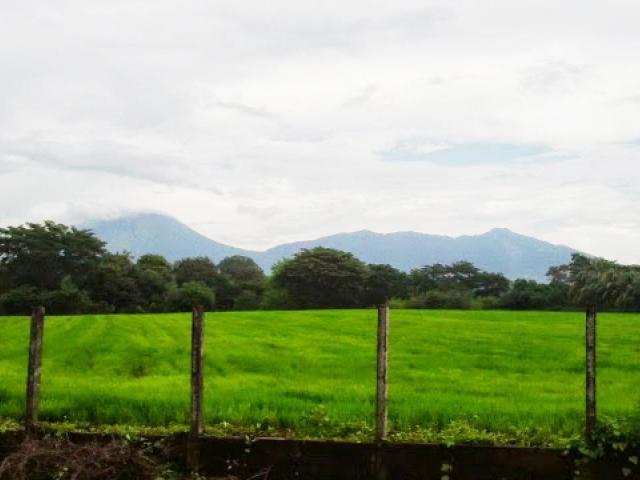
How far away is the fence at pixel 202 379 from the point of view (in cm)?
928

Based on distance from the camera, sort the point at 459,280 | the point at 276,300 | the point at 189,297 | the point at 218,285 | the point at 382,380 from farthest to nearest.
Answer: the point at 459,280
the point at 218,285
the point at 276,300
the point at 189,297
the point at 382,380

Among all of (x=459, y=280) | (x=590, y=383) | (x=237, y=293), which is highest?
(x=459, y=280)

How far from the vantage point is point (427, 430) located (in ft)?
33.3

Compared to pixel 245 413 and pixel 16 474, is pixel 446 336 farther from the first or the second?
pixel 16 474

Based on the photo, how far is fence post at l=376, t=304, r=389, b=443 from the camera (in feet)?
30.9

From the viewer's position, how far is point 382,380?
959cm

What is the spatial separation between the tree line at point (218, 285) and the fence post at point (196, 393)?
6217cm

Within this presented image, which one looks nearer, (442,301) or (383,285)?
(442,301)

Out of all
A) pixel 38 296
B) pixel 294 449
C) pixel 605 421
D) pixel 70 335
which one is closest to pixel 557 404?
pixel 605 421

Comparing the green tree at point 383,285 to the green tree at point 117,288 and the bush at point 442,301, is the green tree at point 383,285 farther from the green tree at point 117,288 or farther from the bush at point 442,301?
the green tree at point 117,288

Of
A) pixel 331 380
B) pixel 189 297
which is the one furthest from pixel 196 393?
pixel 189 297

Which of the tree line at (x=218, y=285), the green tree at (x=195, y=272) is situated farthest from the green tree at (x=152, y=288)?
the green tree at (x=195, y=272)

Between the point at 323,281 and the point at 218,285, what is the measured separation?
12.3 m

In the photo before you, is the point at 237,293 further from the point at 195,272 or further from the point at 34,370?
the point at 34,370
